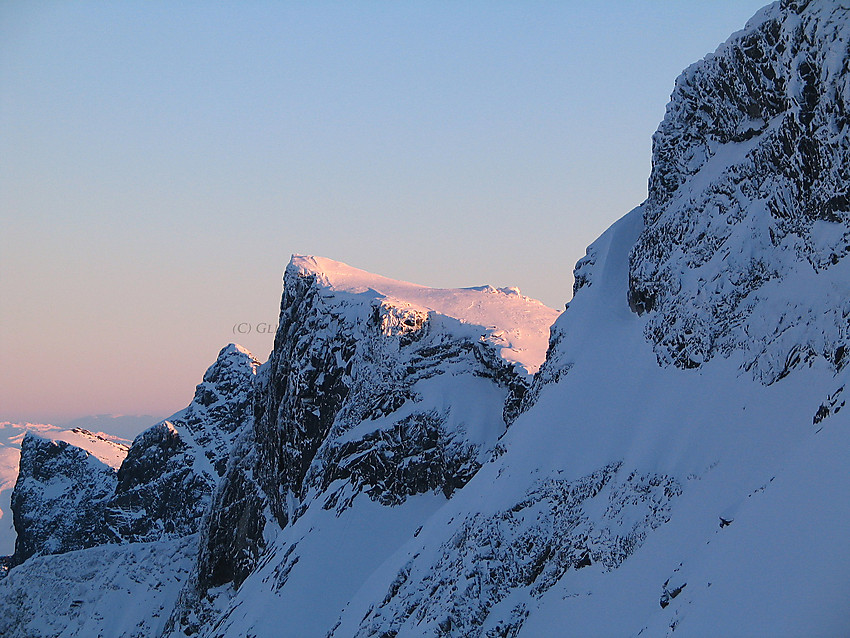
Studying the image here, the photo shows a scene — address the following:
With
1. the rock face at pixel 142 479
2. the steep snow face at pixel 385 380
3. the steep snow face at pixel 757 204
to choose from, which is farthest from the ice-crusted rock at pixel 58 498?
the steep snow face at pixel 757 204

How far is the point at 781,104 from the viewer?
28156 mm

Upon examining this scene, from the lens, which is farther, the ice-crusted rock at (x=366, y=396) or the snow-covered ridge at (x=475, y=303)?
the snow-covered ridge at (x=475, y=303)

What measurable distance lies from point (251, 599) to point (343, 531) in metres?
6.94

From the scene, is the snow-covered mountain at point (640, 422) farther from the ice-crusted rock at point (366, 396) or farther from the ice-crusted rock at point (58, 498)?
the ice-crusted rock at point (58, 498)

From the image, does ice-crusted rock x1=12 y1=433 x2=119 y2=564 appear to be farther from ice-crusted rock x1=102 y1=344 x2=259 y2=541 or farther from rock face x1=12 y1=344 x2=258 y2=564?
ice-crusted rock x1=102 y1=344 x2=259 y2=541

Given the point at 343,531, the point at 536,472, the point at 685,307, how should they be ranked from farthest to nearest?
the point at 343,531
the point at 536,472
the point at 685,307

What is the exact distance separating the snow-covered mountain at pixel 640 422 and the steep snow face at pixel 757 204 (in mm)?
79

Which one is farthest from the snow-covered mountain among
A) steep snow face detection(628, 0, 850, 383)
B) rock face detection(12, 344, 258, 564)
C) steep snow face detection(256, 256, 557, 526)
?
rock face detection(12, 344, 258, 564)

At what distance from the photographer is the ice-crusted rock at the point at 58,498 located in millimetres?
114000

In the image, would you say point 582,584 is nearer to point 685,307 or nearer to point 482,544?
point 482,544

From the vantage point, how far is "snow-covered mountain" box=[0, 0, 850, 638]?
1864 centimetres

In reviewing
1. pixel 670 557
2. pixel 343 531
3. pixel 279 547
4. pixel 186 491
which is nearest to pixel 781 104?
pixel 670 557

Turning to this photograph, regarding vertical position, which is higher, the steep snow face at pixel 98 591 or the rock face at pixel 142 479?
the rock face at pixel 142 479

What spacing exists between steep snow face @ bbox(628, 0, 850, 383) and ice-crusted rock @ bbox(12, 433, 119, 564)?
307 feet
